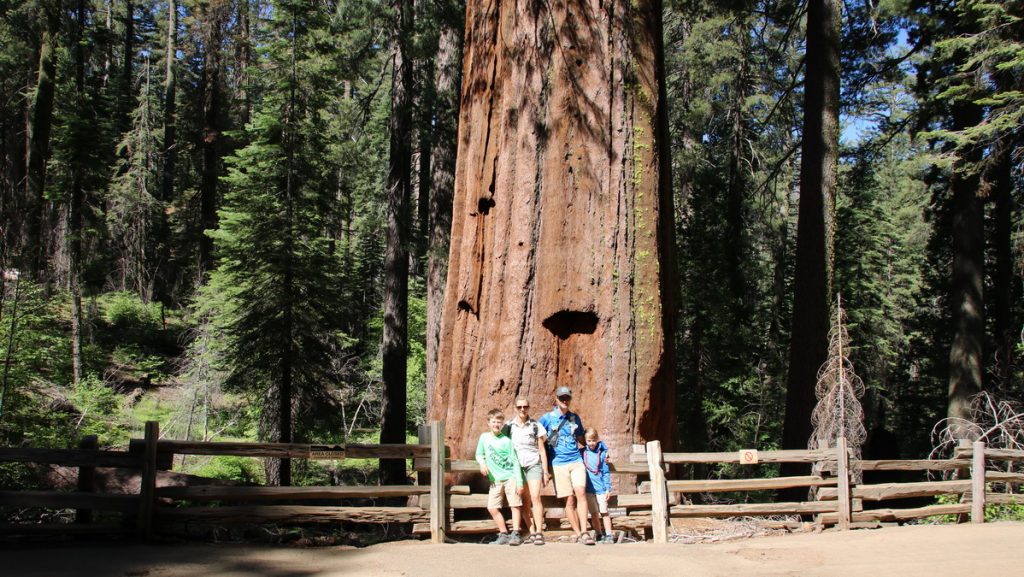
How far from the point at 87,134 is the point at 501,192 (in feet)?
75.0

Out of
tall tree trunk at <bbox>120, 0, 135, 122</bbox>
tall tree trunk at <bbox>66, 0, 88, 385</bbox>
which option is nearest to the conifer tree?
tall tree trunk at <bbox>66, 0, 88, 385</bbox>

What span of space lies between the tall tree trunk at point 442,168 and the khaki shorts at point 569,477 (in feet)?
29.4

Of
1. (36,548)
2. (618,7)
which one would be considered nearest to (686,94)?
(618,7)

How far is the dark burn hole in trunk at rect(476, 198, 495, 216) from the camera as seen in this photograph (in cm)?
941

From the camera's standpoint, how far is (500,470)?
8164mm

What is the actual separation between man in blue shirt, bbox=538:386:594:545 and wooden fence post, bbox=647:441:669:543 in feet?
2.71

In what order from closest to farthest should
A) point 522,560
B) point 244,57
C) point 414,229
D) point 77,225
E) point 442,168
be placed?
point 522,560, point 442,168, point 414,229, point 77,225, point 244,57

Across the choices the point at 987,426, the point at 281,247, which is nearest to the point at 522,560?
the point at 281,247

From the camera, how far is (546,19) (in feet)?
30.5

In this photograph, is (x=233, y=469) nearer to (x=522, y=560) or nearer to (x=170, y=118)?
(x=522, y=560)

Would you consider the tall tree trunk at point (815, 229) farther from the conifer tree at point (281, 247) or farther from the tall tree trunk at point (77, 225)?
the tall tree trunk at point (77, 225)

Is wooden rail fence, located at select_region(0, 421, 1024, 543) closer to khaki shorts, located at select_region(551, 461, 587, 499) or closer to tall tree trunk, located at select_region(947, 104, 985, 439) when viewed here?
khaki shorts, located at select_region(551, 461, 587, 499)

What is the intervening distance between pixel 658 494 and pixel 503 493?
5.69 feet

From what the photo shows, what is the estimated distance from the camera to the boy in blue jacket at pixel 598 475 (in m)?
8.30
